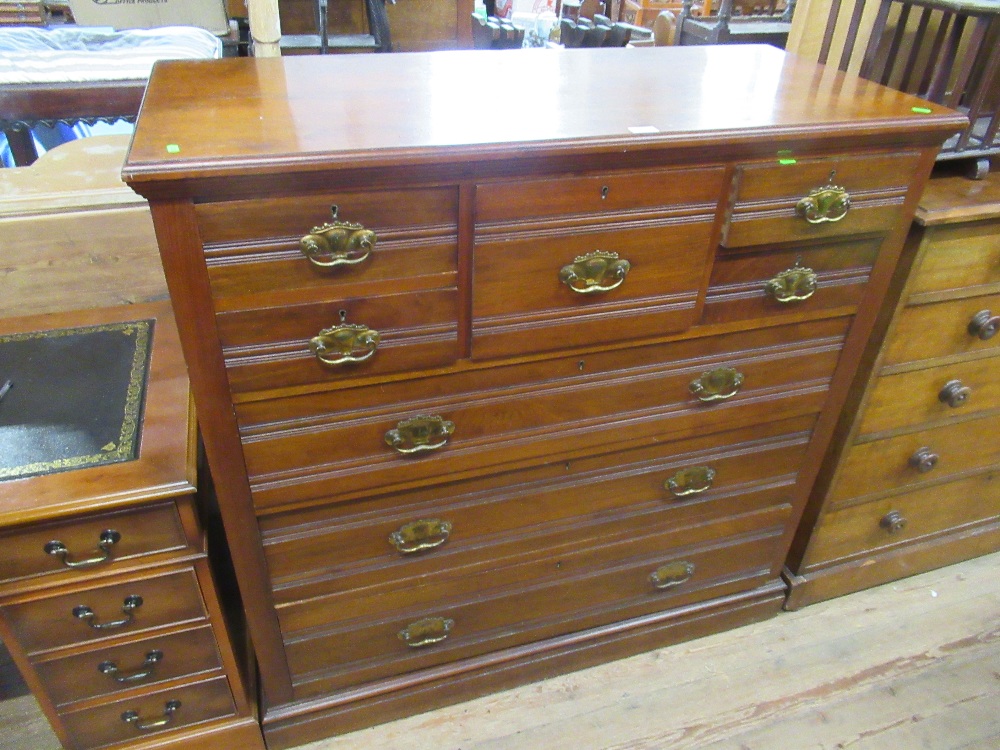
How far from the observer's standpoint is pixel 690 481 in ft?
4.71

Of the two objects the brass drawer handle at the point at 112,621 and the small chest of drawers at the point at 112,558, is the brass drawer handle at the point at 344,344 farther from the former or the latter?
the brass drawer handle at the point at 112,621

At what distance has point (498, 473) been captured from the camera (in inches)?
50.4

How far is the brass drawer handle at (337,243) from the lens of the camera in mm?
931

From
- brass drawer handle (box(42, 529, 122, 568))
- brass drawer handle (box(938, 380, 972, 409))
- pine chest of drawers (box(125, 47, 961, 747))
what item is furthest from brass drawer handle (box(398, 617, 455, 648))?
brass drawer handle (box(938, 380, 972, 409))

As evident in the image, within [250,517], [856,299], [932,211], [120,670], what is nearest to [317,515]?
[250,517]

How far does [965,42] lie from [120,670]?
200 cm

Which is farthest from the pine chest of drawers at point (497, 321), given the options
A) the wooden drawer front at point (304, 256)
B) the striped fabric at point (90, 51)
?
the striped fabric at point (90, 51)

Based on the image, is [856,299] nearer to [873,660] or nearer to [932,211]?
[932,211]

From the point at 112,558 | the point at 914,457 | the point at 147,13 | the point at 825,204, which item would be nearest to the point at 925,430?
the point at 914,457

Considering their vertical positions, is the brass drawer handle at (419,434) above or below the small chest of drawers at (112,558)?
above

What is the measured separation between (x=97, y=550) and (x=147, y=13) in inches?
112

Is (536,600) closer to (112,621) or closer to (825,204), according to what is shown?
(112,621)

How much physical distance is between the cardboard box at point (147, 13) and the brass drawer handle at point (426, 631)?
2854 mm

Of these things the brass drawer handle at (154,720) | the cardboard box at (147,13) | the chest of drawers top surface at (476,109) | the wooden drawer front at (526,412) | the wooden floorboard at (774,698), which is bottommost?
the wooden floorboard at (774,698)
